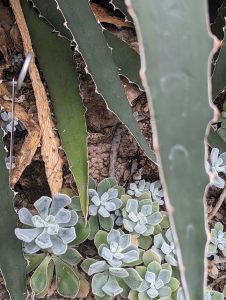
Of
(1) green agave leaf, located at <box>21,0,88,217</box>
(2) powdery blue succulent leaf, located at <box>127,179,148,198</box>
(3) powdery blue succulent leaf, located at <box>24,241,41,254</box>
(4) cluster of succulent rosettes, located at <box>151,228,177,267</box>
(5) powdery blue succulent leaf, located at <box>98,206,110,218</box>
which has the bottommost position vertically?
(4) cluster of succulent rosettes, located at <box>151,228,177,267</box>

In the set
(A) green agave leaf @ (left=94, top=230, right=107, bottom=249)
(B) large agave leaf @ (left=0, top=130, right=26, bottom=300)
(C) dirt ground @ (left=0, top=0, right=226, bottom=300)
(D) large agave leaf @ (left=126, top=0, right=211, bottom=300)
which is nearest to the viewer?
(D) large agave leaf @ (left=126, top=0, right=211, bottom=300)

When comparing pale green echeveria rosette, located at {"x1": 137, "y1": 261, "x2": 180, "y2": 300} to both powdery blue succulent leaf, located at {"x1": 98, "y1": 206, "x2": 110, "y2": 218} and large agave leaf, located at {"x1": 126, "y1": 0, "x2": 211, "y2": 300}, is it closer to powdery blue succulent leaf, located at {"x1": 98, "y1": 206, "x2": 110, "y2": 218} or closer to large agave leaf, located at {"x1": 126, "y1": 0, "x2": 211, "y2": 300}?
powdery blue succulent leaf, located at {"x1": 98, "y1": 206, "x2": 110, "y2": 218}

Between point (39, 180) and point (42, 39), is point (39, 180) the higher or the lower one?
the lower one

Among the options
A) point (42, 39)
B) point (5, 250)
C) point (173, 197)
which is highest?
point (42, 39)

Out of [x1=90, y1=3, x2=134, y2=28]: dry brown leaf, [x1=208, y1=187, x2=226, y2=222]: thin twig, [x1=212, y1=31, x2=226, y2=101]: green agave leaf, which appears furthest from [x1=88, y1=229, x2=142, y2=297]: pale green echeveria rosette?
[x1=90, y1=3, x2=134, y2=28]: dry brown leaf

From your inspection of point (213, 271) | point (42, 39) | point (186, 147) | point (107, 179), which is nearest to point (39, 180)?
point (107, 179)

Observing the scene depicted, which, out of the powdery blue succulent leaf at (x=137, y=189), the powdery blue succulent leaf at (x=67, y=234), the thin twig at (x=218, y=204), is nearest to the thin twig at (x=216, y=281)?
the thin twig at (x=218, y=204)

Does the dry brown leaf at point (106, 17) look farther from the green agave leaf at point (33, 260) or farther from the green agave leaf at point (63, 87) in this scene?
the green agave leaf at point (33, 260)

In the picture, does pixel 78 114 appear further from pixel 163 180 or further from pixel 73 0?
pixel 163 180
